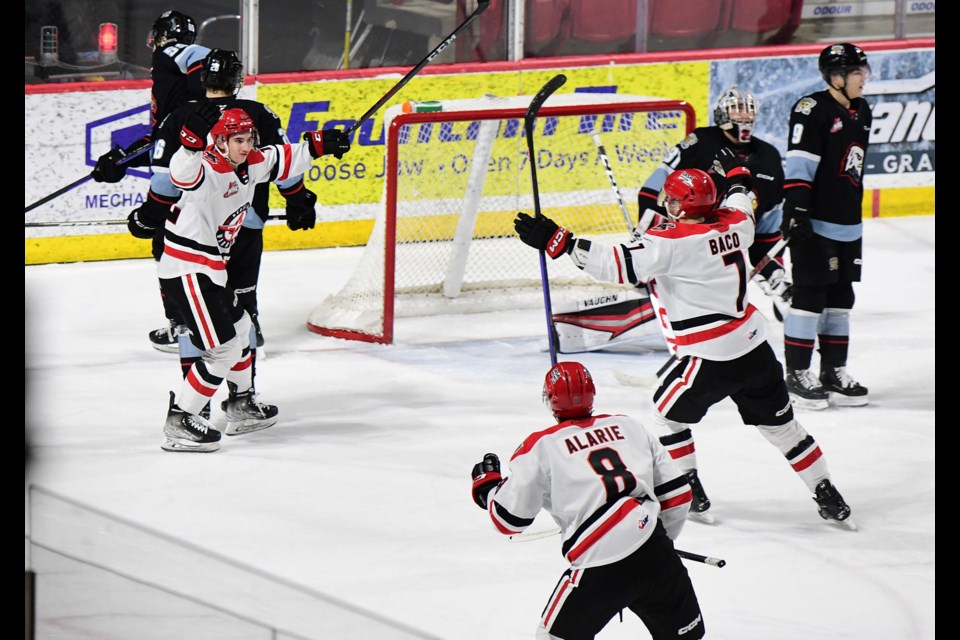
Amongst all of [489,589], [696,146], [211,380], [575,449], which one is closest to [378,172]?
[696,146]

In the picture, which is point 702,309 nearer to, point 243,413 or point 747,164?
point 747,164

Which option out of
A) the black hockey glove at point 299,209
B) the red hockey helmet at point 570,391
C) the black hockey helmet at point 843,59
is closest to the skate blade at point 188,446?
the black hockey glove at point 299,209

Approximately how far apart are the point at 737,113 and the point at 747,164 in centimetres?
24

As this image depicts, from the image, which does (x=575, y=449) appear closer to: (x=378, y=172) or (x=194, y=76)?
(x=194, y=76)

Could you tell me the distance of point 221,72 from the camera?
16.7ft

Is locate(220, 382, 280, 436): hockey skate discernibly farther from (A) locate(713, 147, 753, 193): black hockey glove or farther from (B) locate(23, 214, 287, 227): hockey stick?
(B) locate(23, 214, 287, 227): hockey stick

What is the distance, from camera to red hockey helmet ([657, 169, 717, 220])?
13.0ft

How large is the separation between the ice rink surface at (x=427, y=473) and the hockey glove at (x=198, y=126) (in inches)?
39.5

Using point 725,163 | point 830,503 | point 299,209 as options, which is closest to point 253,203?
point 299,209

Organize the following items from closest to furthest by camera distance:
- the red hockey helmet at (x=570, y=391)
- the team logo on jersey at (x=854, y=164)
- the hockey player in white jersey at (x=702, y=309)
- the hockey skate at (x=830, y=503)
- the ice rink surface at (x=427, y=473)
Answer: the red hockey helmet at (x=570, y=391) < the ice rink surface at (x=427, y=473) < the hockey player in white jersey at (x=702, y=309) < the hockey skate at (x=830, y=503) < the team logo on jersey at (x=854, y=164)

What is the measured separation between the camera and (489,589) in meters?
3.80

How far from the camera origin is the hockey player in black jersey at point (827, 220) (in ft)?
17.4

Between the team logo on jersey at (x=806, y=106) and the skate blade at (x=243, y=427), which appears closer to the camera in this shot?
the skate blade at (x=243, y=427)

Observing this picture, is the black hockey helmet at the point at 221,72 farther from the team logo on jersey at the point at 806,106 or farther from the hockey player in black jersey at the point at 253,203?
the team logo on jersey at the point at 806,106
